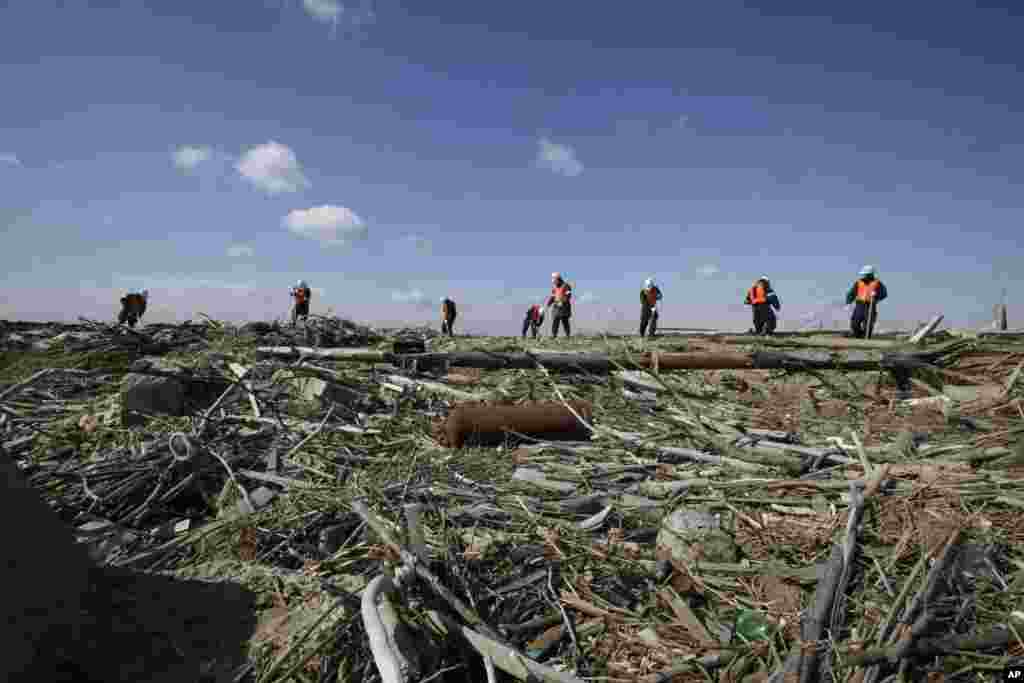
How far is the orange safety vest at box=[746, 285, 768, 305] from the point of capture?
15969 mm

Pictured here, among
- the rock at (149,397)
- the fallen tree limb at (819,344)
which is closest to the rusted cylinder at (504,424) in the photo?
the rock at (149,397)

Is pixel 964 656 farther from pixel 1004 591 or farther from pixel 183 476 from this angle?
pixel 183 476

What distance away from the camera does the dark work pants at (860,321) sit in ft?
43.5

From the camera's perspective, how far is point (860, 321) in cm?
1347

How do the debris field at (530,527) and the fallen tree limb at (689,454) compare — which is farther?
the fallen tree limb at (689,454)

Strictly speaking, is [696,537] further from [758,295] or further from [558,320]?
[558,320]

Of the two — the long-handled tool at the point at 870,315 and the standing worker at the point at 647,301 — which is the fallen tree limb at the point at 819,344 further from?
the standing worker at the point at 647,301

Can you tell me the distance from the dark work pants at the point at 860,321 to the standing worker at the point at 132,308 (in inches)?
869

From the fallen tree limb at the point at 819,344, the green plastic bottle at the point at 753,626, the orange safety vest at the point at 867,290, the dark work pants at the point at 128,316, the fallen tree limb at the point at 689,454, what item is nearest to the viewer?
the green plastic bottle at the point at 753,626

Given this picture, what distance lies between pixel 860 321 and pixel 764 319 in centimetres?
281

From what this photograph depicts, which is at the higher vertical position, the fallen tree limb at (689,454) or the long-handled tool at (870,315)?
the long-handled tool at (870,315)

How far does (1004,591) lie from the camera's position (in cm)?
281

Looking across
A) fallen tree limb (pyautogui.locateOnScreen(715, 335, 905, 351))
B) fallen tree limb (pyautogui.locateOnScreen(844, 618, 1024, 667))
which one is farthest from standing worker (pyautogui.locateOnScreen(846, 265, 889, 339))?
fallen tree limb (pyautogui.locateOnScreen(844, 618, 1024, 667))

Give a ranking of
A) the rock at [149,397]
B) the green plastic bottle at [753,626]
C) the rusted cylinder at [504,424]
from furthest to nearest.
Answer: the rock at [149,397], the rusted cylinder at [504,424], the green plastic bottle at [753,626]
